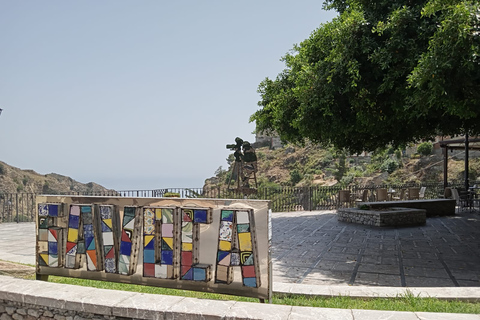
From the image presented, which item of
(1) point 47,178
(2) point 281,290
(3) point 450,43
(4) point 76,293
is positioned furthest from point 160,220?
(1) point 47,178

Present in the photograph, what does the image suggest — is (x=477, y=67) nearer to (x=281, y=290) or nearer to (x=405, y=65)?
(x=405, y=65)

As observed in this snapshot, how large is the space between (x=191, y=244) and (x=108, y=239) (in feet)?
3.67

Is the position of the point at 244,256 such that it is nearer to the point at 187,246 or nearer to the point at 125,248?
the point at 187,246

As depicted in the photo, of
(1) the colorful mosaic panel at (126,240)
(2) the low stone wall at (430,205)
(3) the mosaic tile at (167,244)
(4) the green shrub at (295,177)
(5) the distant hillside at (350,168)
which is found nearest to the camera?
(3) the mosaic tile at (167,244)

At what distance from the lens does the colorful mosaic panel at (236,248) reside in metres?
3.88

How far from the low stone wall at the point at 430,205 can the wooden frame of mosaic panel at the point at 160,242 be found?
10665mm

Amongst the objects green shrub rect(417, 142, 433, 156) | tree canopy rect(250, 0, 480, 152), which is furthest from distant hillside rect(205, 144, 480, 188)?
tree canopy rect(250, 0, 480, 152)

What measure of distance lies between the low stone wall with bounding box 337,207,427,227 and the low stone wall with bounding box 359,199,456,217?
5.21 feet

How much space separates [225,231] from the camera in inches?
158

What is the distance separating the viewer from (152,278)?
4270mm

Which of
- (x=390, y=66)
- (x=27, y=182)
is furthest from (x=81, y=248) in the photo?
(x=27, y=182)

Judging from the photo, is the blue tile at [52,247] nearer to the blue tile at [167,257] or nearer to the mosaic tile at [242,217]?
the blue tile at [167,257]

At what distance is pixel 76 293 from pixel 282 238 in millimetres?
6519

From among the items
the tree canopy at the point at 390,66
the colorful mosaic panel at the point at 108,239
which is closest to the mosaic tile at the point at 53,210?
the colorful mosaic panel at the point at 108,239
